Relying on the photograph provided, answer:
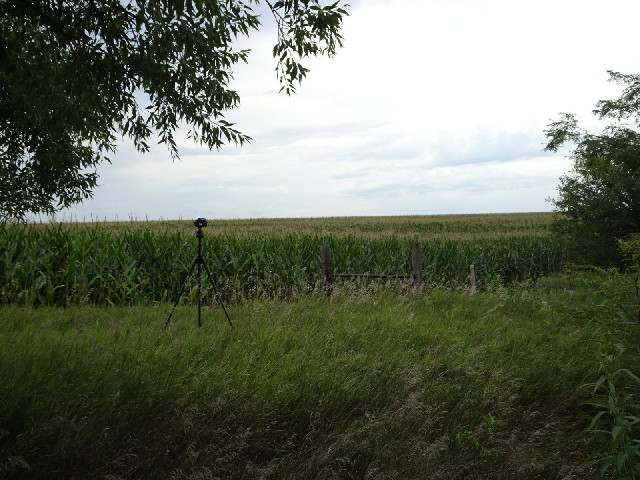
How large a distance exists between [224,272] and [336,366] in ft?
24.7

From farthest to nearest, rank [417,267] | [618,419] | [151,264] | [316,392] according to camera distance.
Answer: [417,267] → [151,264] → [316,392] → [618,419]

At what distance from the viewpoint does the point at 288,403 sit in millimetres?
4930

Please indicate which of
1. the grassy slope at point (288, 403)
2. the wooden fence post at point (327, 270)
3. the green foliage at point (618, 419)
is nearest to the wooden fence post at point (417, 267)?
the wooden fence post at point (327, 270)

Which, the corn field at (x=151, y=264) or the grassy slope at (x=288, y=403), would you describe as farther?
the corn field at (x=151, y=264)

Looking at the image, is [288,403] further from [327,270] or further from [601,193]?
[601,193]

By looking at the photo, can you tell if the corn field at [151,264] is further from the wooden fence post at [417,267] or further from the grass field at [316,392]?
the wooden fence post at [417,267]

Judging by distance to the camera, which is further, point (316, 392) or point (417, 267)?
point (417, 267)

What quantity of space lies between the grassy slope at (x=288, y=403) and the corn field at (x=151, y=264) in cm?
297

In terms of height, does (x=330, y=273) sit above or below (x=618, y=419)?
above

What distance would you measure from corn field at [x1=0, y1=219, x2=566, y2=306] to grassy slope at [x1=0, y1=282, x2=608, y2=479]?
2.97 m

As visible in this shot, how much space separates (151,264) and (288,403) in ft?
27.6

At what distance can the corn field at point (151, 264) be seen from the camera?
10359 millimetres

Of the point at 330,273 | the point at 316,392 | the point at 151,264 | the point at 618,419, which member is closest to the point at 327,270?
the point at 330,273

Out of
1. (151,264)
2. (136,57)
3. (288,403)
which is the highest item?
(136,57)
